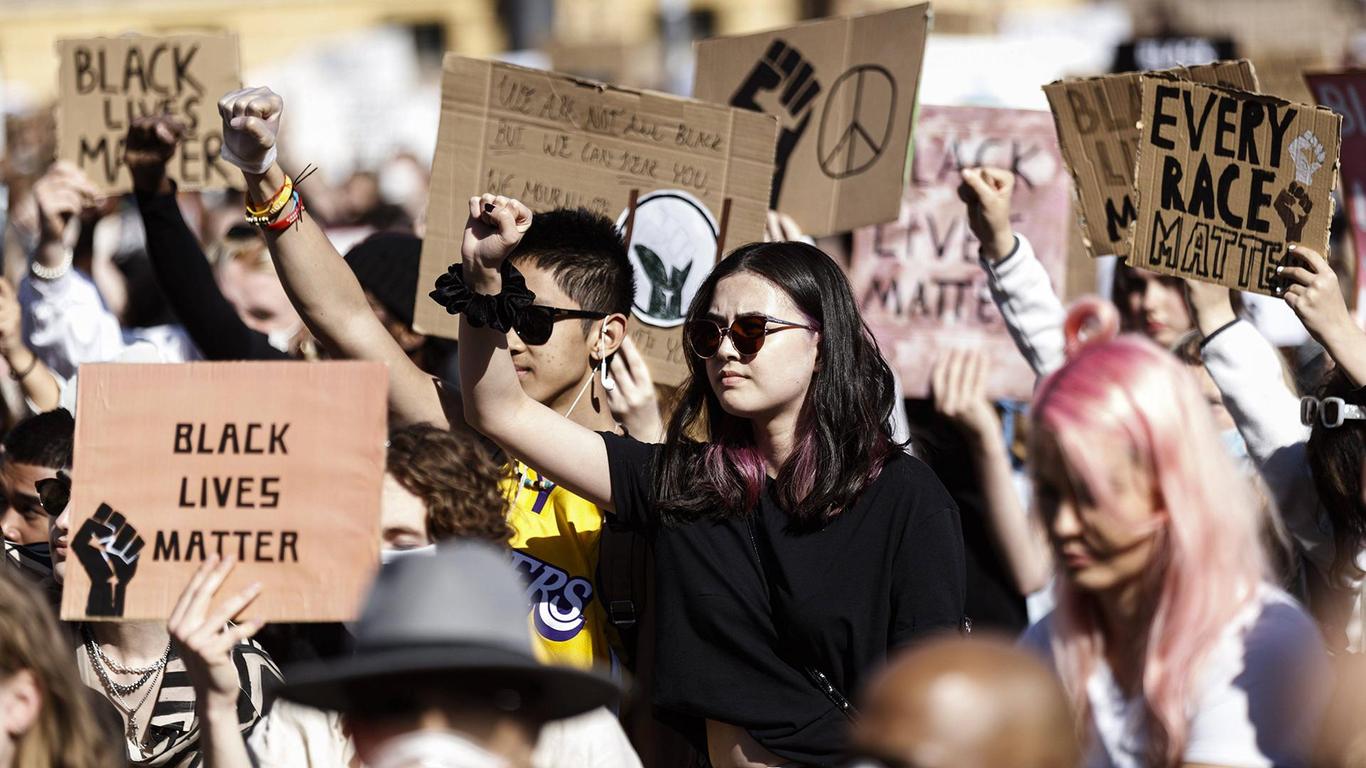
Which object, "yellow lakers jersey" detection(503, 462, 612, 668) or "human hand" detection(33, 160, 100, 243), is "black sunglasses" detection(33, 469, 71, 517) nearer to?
"yellow lakers jersey" detection(503, 462, 612, 668)

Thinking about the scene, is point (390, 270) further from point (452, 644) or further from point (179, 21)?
point (179, 21)

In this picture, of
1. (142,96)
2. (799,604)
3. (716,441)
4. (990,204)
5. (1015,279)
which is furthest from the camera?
(142,96)

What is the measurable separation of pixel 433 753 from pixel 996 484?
266 centimetres

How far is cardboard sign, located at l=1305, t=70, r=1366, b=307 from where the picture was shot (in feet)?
15.8

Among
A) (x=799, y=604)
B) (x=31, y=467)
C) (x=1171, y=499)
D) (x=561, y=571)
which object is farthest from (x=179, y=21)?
(x=1171, y=499)

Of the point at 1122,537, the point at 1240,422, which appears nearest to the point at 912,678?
the point at 1122,537

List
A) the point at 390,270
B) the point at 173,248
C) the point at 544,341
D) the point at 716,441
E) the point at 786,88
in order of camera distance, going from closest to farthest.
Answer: the point at 716,441, the point at 544,341, the point at 173,248, the point at 390,270, the point at 786,88

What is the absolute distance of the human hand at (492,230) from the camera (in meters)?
3.25

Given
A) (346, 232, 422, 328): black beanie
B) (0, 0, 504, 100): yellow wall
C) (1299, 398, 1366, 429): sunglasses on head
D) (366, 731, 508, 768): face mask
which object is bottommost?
(366, 731, 508, 768): face mask

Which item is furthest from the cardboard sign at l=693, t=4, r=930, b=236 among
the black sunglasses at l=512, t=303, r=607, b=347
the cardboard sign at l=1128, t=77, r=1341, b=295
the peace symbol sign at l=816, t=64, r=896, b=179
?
the black sunglasses at l=512, t=303, r=607, b=347

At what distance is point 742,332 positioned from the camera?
3363 mm

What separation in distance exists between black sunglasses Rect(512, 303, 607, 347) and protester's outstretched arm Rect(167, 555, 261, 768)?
769 mm

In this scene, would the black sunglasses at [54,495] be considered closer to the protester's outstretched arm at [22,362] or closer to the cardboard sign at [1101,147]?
the protester's outstretched arm at [22,362]

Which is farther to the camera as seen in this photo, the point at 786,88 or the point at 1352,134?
the point at 786,88
